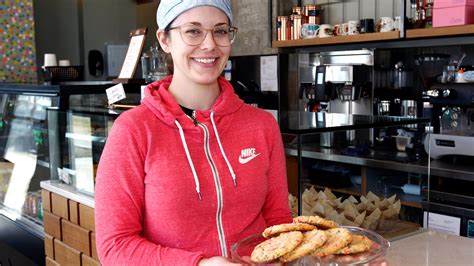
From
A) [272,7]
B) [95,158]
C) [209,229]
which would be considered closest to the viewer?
[209,229]

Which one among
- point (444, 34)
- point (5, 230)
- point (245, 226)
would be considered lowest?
point (5, 230)

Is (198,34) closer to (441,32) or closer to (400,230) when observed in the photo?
(400,230)

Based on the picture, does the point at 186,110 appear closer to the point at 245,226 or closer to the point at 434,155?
the point at 245,226

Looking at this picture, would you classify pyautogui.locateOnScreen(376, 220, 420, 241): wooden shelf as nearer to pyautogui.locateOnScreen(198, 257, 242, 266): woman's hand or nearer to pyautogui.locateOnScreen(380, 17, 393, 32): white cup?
pyautogui.locateOnScreen(198, 257, 242, 266): woman's hand

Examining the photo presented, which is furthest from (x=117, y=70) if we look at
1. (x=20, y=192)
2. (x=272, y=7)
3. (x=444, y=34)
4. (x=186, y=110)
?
(x=186, y=110)

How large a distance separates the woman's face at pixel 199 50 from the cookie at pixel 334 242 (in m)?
0.47

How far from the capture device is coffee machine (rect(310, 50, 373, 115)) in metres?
4.55

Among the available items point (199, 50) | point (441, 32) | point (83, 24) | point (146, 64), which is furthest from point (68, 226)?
point (83, 24)

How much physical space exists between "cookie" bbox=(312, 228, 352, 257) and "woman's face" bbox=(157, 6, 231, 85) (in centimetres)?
47

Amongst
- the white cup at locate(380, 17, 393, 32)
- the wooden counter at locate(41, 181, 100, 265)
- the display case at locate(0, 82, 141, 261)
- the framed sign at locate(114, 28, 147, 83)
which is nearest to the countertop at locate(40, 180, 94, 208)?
the wooden counter at locate(41, 181, 100, 265)

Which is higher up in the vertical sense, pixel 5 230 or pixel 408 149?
pixel 408 149

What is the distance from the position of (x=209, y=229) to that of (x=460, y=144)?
2.81 meters

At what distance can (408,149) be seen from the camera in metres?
2.32

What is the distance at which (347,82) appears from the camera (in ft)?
15.0
